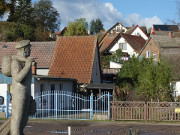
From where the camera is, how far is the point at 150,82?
25922 mm

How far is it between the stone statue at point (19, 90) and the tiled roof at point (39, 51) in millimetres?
28152

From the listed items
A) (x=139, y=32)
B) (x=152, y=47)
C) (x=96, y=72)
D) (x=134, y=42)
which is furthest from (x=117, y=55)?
(x=96, y=72)

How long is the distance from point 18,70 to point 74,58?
92.4ft

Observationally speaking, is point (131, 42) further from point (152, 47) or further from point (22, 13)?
point (22, 13)

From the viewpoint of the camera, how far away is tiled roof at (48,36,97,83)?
35.0m

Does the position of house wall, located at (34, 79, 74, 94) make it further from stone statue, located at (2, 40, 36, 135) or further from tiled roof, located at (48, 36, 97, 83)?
stone statue, located at (2, 40, 36, 135)

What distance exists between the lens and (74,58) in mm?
36594

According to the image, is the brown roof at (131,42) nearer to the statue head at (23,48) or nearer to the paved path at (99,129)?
the paved path at (99,129)

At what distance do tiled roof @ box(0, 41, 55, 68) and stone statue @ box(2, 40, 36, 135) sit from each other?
28.2 metres

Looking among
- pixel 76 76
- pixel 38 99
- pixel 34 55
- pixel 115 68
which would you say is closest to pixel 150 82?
pixel 38 99

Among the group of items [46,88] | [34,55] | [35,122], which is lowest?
[35,122]

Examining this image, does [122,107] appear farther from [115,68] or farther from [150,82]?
[115,68]

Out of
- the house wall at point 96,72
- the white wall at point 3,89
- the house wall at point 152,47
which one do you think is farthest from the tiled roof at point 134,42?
the white wall at point 3,89

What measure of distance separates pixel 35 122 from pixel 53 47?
17.0 metres
